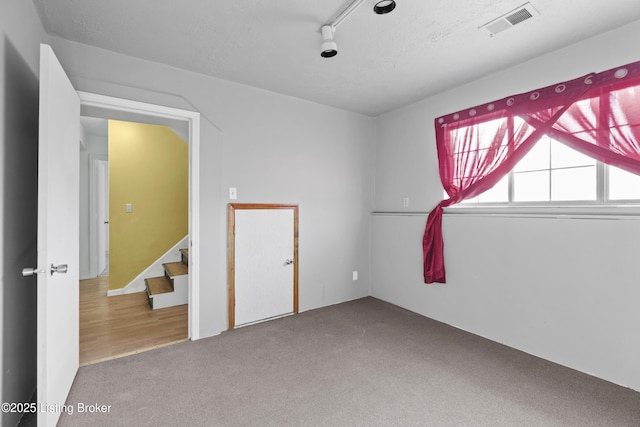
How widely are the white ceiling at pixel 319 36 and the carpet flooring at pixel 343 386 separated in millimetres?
2396

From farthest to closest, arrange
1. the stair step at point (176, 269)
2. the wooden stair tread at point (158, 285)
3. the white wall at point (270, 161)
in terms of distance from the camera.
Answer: the stair step at point (176, 269)
the wooden stair tread at point (158, 285)
the white wall at point (270, 161)

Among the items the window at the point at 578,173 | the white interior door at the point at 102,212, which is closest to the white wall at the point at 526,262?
the window at the point at 578,173

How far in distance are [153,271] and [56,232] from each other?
304 centimetres

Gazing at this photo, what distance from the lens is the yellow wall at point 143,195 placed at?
416 centimetres

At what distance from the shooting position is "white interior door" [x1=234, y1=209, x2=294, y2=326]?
2.99 metres

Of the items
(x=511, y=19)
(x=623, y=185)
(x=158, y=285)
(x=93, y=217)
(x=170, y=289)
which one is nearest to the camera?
(x=511, y=19)

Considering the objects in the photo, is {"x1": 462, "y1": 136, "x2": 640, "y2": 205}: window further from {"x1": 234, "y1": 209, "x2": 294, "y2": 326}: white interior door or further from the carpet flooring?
{"x1": 234, "y1": 209, "x2": 294, "y2": 326}: white interior door

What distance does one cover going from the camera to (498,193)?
2.80 m

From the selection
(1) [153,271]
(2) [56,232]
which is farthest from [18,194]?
(1) [153,271]

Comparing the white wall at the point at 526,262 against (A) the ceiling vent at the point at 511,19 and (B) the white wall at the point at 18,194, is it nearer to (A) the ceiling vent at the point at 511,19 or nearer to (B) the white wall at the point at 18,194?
(A) the ceiling vent at the point at 511,19

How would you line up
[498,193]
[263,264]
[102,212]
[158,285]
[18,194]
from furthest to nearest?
1. [102,212]
2. [158,285]
3. [263,264]
4. [498,193]
5. [18,194]

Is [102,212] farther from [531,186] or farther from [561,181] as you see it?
[561,181]

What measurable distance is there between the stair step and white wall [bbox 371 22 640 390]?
2.61m

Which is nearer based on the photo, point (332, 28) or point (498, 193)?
point (332, 28)
